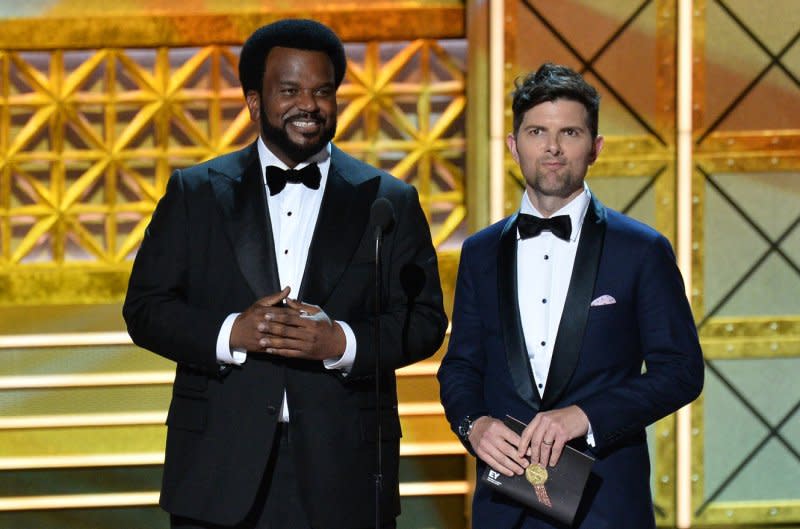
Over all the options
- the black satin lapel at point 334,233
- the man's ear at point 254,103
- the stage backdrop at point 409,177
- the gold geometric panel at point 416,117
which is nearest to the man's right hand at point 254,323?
the black satin lapel at point 334,233

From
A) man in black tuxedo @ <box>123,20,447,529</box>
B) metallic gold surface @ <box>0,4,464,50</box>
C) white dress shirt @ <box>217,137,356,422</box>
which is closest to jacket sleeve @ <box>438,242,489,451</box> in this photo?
man in black tuxedo @ <box>123,20,447,529</box>

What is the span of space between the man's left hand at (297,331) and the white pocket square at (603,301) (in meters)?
0.56

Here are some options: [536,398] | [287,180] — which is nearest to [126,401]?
[287,180]

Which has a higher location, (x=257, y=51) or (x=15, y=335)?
(x=257, y=51)

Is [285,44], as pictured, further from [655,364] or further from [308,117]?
[655,364]

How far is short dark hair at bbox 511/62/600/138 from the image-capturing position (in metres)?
2.50

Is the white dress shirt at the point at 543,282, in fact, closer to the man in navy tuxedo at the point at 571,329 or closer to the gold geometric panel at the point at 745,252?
the man in navy tuxedo at the point at 571,329

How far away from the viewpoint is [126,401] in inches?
206

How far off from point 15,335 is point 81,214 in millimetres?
614

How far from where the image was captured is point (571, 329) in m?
2.43

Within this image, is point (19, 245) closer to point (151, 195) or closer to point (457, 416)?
point (151, 195)

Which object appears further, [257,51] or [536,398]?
[257,51]

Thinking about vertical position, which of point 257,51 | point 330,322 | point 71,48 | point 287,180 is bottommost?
point 330,322

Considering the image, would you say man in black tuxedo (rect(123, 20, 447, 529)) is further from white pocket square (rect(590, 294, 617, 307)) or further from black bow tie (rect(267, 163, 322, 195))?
white pocket square (rect(590, 294, 617, 307))
